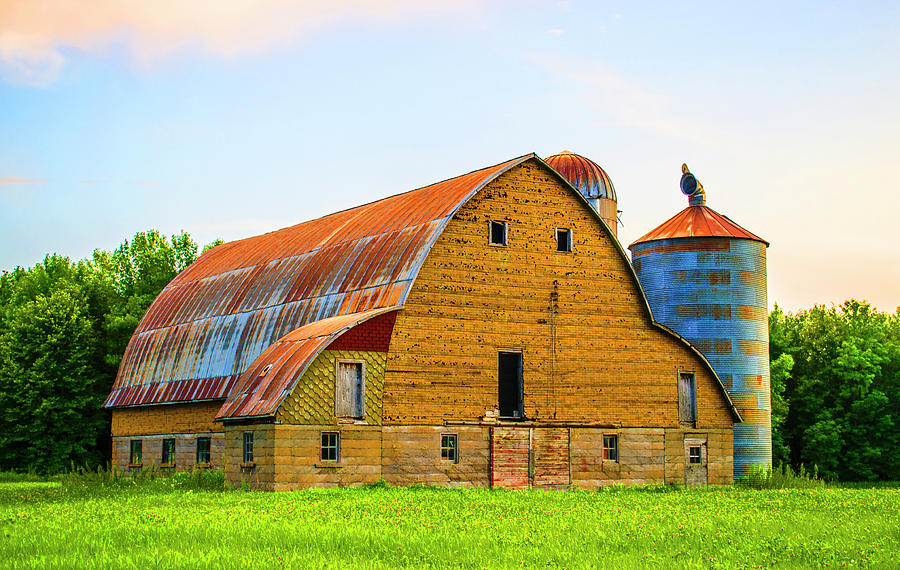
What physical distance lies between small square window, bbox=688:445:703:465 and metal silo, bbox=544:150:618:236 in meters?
19.7

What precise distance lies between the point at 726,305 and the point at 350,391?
21.1m

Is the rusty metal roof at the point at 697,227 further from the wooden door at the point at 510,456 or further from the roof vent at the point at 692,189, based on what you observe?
the wooden door at the point at 510,456

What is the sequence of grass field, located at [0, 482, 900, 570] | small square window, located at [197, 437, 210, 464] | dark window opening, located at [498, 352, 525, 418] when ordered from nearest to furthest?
grass field, located at [0, 482, 900, 570] → dark window opening, located at [498, 352, 525, 418] → small square window, located at [197, 437, 210, 464]

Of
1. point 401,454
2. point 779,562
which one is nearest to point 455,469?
point 401,454

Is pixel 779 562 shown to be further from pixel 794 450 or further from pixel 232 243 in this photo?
pixel 794 450

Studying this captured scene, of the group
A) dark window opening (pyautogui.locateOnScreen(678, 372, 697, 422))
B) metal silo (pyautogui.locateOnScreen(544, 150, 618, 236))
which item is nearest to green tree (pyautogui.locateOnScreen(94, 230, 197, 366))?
metal silo (pyautogui.locateOnScreen(544, 150, 618, 236))

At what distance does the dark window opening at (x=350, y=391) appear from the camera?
118ft

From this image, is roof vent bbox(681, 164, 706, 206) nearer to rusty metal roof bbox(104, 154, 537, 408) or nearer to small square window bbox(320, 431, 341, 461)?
rusty metal roof bbox(104, 154, 537, 408)

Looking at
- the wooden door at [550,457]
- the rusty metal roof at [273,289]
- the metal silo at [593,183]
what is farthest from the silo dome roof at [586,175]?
the wooden door at [550,457]

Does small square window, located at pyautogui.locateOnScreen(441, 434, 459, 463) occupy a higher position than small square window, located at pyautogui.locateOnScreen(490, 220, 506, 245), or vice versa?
small square window, located at pyautogui.locateOnScreen(490, 220, 506, 245)

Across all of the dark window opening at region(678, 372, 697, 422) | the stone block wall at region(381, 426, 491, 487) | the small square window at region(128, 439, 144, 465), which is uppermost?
the dark window opening at region(678, 372, 697, 422)

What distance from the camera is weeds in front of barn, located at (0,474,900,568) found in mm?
19422

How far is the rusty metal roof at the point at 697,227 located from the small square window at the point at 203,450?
21418 mm

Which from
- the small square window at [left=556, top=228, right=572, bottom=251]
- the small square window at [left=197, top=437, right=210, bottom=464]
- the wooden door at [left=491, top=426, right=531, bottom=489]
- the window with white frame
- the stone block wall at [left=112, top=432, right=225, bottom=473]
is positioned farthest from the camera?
the small square window at [left=197, top=437, right=210, bottom=464]
